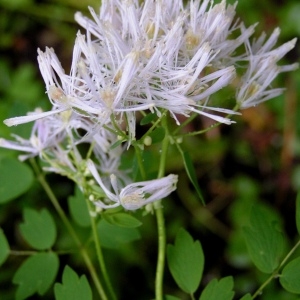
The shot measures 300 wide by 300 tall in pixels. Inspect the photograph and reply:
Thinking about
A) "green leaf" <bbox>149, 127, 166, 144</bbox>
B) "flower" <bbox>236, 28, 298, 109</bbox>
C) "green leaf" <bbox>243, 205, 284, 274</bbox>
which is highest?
"flower" <bbox>236, 28, 298, 109</bbox>

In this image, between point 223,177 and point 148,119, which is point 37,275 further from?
point 223,177

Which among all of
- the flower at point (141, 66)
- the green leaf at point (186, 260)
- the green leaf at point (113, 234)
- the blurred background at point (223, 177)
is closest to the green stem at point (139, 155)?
the flower at point (141, 66)

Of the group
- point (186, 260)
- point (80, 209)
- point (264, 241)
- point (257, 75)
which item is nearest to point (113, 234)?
point (80, 209)

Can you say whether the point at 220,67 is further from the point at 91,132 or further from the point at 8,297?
the point at 8,297

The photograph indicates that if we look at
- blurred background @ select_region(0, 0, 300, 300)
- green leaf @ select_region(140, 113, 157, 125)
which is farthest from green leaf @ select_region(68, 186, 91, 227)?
blurred background @ select_region(0, 0, 300, 300)

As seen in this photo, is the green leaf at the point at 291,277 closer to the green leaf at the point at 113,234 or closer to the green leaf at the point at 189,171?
the green leaf at the point at 189,171

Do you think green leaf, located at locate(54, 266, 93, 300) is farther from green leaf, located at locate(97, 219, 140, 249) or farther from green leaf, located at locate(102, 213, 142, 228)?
green leaf, located at locate(97, 219, 140, 249)
